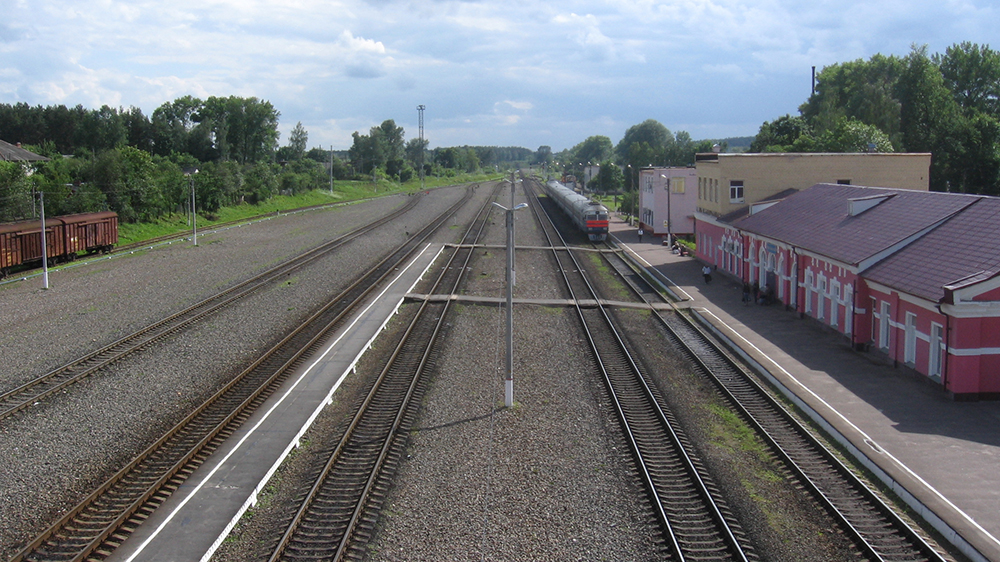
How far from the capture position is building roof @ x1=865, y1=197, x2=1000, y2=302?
57.5 feet

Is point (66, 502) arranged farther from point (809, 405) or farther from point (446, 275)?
point (446, 275)

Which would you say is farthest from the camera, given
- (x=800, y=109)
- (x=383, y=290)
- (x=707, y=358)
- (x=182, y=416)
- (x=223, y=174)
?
(x=800, y=109)

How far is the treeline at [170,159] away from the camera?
5012 cm

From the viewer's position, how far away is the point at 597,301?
29.9 m

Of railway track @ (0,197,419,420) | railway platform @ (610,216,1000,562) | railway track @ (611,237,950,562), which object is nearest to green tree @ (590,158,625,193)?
railway track @ (0,197,419,420)

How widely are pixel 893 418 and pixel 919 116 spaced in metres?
61.6

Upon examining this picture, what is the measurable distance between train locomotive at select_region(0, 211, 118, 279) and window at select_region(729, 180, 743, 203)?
33.9m

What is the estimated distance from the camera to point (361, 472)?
13508 millimetres

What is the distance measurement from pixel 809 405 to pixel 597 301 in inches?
536

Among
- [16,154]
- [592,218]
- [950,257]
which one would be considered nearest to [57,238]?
[592,218]

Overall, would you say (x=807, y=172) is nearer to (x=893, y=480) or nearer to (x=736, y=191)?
(x=736, y=191)

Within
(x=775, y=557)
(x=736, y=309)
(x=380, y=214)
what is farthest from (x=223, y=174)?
(x=775, y=557)

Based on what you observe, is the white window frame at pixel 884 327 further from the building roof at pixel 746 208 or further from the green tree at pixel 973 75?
the green tree at pixel 973 75

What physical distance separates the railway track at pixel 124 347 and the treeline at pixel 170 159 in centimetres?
1872
